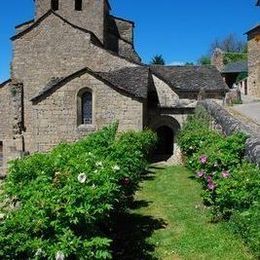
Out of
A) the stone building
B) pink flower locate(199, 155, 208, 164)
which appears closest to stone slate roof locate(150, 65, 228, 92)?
pink flower locate(199, 155, 208, 164)

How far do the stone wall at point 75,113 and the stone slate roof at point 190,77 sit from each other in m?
4.99

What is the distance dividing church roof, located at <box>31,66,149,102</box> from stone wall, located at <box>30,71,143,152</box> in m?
0.21

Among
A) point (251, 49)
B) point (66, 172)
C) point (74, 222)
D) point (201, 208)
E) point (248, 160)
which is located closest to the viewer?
point (74, 222)

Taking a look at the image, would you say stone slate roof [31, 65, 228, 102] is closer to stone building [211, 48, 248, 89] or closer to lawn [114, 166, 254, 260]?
lawn [114, 166, 254, 260]

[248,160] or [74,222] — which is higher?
[248,160]

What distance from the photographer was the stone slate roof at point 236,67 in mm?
59644

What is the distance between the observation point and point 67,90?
1015 inches

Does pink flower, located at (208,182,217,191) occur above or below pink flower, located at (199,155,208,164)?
below

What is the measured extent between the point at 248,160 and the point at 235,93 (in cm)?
2136

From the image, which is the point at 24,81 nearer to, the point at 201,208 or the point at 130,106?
the point at 130,106

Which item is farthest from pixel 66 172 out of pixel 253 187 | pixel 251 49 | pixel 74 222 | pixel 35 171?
pixel 251 49

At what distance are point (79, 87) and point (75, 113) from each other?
1383 millimetres

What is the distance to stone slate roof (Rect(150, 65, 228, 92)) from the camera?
98.8 ft

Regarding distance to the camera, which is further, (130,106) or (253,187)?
(130,106)
